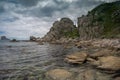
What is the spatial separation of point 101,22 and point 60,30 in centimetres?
6744

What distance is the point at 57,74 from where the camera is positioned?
50.0ft

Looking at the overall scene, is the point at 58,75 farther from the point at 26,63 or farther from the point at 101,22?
the point at 101,22

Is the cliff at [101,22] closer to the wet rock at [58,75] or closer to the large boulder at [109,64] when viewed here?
the large boulder at [109,64]

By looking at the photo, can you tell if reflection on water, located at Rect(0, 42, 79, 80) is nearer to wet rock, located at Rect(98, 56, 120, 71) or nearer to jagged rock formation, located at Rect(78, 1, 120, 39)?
wet rock, located at Rect(98, 56, 120, 71)

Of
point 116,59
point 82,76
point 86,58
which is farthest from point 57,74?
point 86,58

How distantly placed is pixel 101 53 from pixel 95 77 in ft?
33.3

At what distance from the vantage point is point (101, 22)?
10012cm

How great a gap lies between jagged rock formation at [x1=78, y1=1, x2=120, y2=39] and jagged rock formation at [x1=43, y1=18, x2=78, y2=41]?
129ft

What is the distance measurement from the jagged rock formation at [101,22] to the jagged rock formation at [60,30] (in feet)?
129

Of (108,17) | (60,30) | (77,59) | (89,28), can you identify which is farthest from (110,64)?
(60,30)

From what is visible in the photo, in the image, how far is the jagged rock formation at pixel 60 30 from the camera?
154 metres

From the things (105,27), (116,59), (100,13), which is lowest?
(116,59)

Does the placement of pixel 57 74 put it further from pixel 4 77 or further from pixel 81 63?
pixel 81 63

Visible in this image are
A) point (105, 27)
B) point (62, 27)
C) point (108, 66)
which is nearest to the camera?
point (108, 66)
